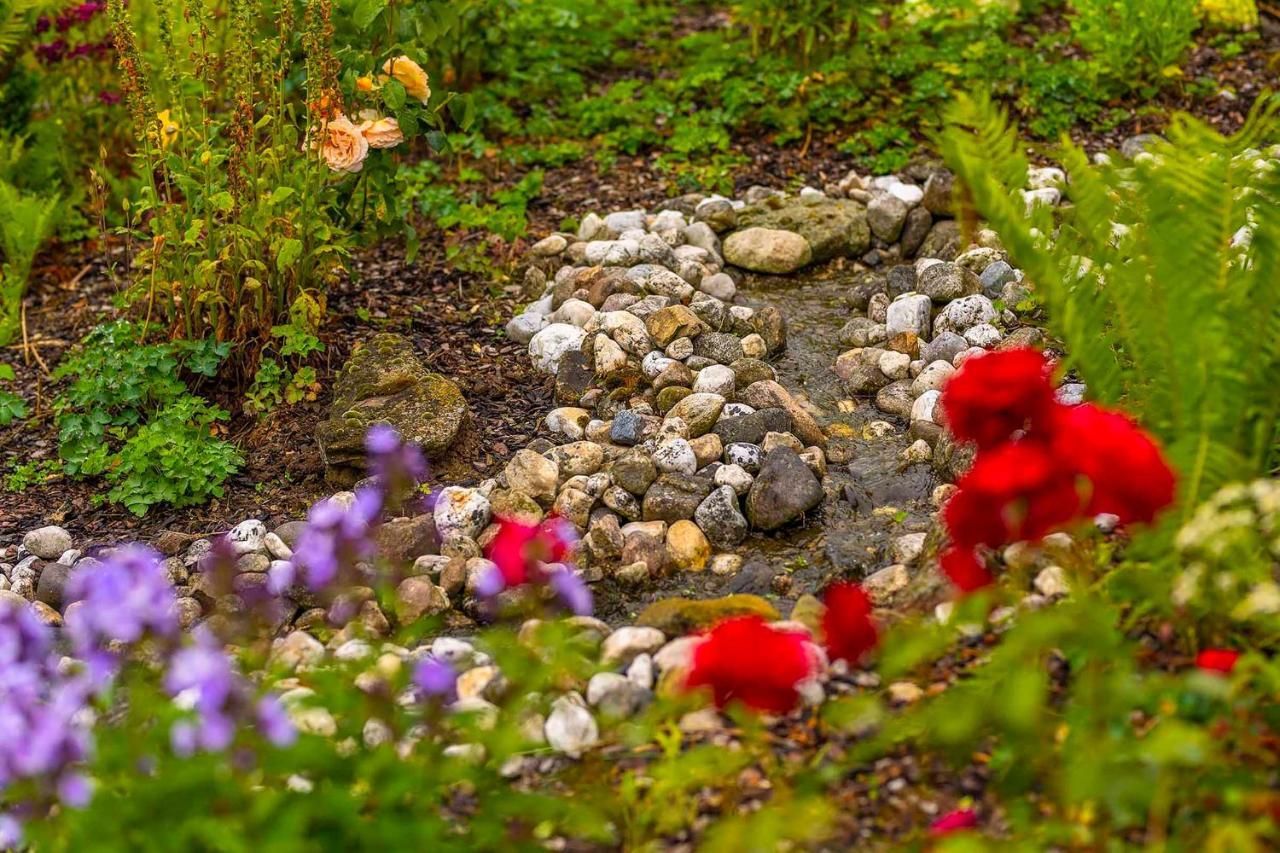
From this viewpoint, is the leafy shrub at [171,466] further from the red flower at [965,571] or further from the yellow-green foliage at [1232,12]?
the yellow-green foliage at [1232,12]

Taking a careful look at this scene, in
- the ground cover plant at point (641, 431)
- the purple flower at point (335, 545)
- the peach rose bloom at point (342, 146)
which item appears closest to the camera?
the ground cover plant at point (641, 431)

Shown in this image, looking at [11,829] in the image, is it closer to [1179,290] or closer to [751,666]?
[751,666]

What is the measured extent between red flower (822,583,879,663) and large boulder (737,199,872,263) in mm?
2660

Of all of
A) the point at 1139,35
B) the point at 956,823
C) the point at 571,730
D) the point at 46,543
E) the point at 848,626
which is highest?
the point at 1139,35

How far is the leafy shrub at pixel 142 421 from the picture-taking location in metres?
3.36

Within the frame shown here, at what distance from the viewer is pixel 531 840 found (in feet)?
6.24

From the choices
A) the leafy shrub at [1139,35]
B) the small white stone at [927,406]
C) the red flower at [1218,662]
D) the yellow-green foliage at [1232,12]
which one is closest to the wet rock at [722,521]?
the small white stone at [927,406]

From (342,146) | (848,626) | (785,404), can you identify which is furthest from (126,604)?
(785,404)

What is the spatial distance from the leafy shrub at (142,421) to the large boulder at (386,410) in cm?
30

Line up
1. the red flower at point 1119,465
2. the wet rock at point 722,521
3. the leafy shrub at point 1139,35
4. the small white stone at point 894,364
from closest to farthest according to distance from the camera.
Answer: the red flower at point 1119,465
the wet rock at point 722,521
the small white stone at point 894,364
the leafy shrub at point 1139,35

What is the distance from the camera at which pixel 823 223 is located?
14.7 feet

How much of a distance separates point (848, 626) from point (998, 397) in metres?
0.42

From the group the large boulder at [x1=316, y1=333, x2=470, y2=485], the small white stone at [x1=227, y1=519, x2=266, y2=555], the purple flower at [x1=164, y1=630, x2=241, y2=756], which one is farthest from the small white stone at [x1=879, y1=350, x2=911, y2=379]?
the purple flower at [x1=164, y1=630, x2=241, y2=756]

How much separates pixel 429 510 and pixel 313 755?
152cm
